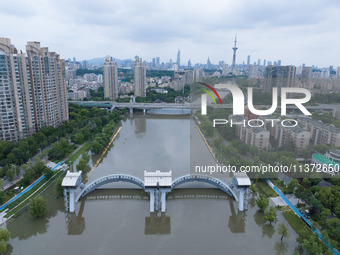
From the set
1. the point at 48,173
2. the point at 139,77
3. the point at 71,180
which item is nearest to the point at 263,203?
the point at 71,180

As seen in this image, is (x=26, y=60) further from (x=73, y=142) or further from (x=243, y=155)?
(x=243, y=155)

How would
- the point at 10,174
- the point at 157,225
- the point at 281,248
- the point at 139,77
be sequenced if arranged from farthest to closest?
the point at 139,77, the point at 10,174, the point at 157,225, the point at 281,248

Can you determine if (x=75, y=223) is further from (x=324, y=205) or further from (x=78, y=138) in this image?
(x=324, y=205)

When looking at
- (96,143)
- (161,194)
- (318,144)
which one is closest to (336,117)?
(318,144)

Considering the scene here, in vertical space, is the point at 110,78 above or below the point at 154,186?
above

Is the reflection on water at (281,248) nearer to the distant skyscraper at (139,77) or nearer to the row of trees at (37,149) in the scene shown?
the row of trees at (37,149)
